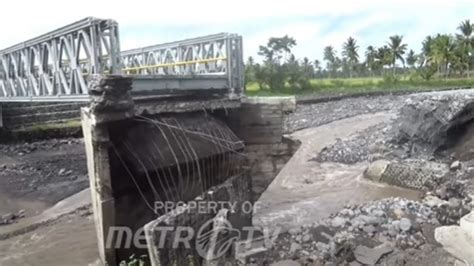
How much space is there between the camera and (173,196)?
11.5 meters

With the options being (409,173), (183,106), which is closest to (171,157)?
(183,106)

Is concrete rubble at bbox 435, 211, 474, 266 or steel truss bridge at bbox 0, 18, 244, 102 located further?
steel truss bridge at bbox 0, 18, 244, 102

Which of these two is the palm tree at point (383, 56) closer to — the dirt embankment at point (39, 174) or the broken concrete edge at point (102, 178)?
the dirt embankment at point (39, 174)

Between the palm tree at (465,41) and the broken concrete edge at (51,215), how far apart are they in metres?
53.0

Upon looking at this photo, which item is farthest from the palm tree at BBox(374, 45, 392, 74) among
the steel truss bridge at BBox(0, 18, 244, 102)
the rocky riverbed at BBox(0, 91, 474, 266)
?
the steel truss bridge at BBox(0, 18, 244, 102)

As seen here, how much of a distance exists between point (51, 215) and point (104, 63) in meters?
6.96

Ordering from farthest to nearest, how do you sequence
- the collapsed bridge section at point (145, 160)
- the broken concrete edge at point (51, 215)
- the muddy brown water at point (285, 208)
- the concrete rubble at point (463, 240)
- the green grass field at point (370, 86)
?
the green grass field at point (370, 86) < the broken concrete edge at point (51, 215) < the muddy brown water at point (285, 208) < the collapsed bridge section at point (145, 160) < the concrete rubble at point (463, 240)

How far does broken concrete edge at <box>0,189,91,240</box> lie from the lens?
14.4 metres

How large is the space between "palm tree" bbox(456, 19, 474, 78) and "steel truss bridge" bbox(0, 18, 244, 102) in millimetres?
49254

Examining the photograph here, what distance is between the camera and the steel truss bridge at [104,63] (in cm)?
1155

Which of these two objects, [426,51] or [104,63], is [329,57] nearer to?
[426,51]

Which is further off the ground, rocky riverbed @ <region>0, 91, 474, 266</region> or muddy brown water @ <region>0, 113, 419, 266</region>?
rocky riverbed @ <region>0, 91, 474, 266</region>

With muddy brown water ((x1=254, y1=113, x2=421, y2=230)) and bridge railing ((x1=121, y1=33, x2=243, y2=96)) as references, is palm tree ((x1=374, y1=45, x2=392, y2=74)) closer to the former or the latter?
muddy brown water ((x1=254, y1=113, x2=421, y2=230))

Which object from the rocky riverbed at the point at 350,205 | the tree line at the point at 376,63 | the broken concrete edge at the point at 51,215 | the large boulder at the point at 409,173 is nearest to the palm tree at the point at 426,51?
the tree line at the point at 376,63
